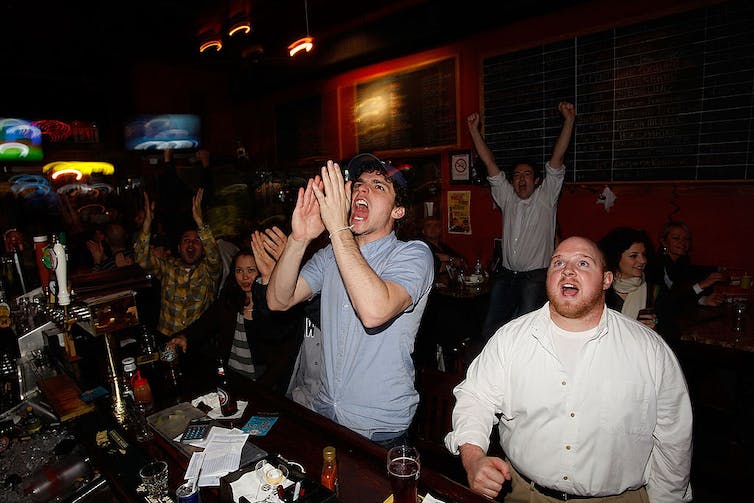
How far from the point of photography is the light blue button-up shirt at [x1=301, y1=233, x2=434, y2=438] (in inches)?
76.4

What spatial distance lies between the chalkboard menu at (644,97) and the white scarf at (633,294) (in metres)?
1.41

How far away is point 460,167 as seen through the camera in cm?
563

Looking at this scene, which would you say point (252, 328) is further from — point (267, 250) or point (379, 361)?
point (379, 361)

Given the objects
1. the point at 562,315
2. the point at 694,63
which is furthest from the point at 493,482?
the point at 694,63

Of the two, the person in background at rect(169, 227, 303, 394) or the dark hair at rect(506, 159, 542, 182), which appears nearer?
the person in background at rect(169, 227, 303, 394)

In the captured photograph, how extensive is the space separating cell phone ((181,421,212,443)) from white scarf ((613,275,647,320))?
306cm

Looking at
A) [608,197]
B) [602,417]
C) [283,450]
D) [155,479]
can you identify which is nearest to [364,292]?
[283,450]

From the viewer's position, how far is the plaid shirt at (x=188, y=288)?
4336 millimetres

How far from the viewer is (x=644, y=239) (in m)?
3.53

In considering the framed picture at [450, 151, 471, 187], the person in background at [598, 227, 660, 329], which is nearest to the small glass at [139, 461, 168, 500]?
the person in background at [598, 227, 660, 329]

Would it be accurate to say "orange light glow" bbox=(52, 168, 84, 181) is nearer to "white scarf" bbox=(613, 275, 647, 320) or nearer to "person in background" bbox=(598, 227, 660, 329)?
"person in background" bbox=(598, 227, 660, 329)

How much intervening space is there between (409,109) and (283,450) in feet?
17.0

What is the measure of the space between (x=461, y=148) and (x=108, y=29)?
16.7 feet

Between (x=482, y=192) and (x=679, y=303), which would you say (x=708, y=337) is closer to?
(x=679, y=303)
